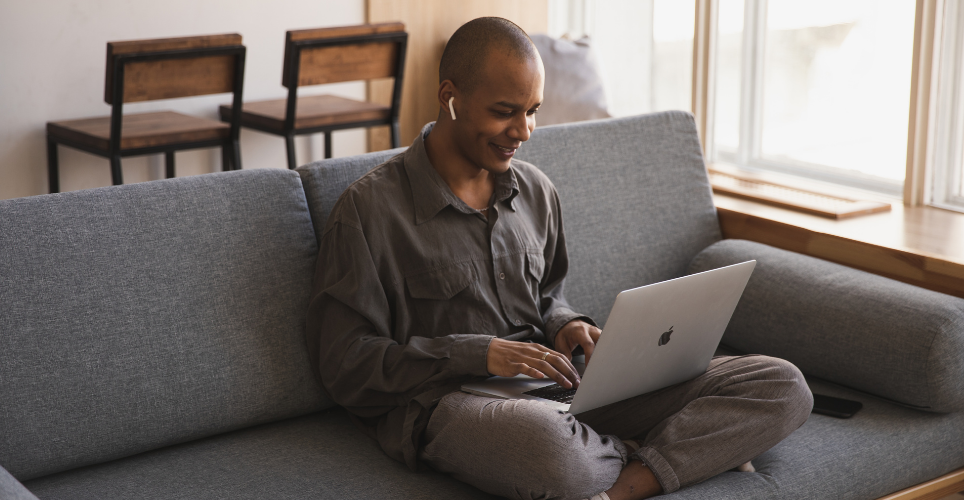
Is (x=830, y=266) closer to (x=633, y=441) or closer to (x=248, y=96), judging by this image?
(x=633, y=441)

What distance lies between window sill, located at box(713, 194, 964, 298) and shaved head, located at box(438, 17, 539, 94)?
908 millimetres

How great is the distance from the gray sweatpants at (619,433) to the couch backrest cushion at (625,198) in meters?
0.50

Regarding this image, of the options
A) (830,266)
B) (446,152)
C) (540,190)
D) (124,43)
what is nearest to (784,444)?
(830,266)

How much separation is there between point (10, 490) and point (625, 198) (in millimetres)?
1430

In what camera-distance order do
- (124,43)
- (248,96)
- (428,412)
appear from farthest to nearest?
(248,96)
(124,43)
(428,412)

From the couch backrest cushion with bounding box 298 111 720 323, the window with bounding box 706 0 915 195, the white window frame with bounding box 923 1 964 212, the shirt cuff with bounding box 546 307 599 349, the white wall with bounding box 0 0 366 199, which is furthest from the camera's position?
the white wall with bounding box 0 0 366 199

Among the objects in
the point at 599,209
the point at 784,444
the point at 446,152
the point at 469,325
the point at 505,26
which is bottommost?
the point at 784,444

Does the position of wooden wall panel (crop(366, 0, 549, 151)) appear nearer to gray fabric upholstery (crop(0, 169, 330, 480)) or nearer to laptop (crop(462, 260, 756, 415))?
gray fabric upholstery (crop(0, 169, 330, 480))

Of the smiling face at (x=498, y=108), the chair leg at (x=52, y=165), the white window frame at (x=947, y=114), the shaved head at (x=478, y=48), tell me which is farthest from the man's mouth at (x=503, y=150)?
the chair leg at (x=52, y=165)

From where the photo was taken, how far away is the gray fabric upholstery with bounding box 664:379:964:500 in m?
1.48

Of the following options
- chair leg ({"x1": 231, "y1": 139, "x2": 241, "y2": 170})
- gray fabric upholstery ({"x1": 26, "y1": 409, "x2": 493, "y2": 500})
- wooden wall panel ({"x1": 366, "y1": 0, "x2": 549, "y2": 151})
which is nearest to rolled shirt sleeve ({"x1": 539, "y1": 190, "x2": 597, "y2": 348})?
gray fabric upholstery ({"x1": 26, "y1": 409, "x2": 493, "y2": 500})

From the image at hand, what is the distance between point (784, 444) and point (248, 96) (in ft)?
8.83

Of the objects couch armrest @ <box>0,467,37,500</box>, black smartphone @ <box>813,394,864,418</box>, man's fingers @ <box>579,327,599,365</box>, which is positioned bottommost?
black smartphone @ <box>813,394,864,418</box>

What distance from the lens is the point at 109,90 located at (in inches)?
109
